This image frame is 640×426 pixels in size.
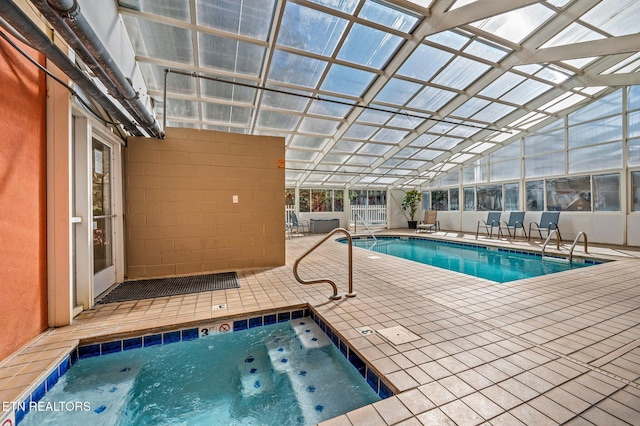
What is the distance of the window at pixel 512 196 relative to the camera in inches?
339

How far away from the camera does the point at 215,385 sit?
189 centimetres

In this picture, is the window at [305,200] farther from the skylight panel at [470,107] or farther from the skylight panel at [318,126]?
the skylight panel at [470,107]

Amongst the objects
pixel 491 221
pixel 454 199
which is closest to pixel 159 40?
pixel 491 221

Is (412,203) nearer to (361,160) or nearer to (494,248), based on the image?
(361,160)

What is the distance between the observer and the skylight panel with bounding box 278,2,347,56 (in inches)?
148

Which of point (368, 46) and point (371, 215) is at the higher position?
point (368, 46)

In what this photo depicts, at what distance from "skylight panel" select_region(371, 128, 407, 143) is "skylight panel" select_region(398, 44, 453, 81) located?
2022mm

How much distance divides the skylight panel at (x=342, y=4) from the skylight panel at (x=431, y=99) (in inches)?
102

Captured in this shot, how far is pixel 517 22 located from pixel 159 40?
228 inches

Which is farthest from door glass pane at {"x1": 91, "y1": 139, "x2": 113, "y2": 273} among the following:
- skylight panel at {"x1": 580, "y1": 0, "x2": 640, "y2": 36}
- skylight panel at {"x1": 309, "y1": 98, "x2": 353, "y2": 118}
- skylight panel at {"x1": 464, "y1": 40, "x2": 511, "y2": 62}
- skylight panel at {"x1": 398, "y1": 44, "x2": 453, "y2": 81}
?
skylight panel at {"x1": 580, "y1": 0, "x2": 640, "y2": 36}

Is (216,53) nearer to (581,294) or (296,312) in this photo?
(296,312)

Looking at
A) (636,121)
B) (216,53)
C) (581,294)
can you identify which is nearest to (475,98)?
(636,121)

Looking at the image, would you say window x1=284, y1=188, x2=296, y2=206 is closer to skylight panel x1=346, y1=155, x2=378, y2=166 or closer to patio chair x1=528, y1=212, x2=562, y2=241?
skylight panel x1=346, y1=155, x2=378, y2=166

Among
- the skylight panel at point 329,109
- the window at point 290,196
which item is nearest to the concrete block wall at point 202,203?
the skylight panel at point 329,109
